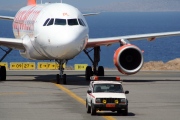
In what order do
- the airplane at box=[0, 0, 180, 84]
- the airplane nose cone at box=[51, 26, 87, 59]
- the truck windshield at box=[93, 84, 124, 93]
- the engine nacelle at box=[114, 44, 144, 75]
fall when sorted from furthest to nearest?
the engine nacelle at box=[114, 44, 144, 75]
the airplane at box=[0, 0, 180, 84]
the airplane nose cone at box=[51, 26, 87, 59]
the truck windshield at box=[93, 84, 124, 93]

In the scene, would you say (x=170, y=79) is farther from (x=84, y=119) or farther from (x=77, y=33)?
(x=84, y=119)

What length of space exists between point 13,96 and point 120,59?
9.87 metres

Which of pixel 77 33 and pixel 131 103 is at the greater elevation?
pixel 77 33

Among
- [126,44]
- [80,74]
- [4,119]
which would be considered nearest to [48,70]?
[80,74]

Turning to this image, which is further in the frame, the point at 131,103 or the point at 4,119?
the point at 131,103

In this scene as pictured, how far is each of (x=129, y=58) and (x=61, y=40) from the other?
19.6ft

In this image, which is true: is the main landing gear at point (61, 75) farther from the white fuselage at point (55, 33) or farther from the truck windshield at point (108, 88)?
the truck windshield at point (108, 88)

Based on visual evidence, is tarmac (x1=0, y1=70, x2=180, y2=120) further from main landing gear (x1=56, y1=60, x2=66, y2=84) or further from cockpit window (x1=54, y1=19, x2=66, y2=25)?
cockpit window (x1=54, y1=19, x2=66, y2=25)

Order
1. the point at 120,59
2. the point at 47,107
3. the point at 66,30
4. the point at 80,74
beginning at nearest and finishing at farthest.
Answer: the point at 47,107
the point at 66,30
the point at 120,59
the point at 80,74

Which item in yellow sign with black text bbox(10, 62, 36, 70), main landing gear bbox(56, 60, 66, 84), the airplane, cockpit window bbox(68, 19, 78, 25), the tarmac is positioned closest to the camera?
the tarmac

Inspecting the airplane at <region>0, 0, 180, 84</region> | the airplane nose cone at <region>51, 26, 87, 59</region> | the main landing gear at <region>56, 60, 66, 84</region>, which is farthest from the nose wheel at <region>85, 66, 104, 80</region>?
the airplane nose cone at <region>51, 26, 87, 59</region>

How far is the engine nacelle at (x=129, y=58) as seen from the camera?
4650 cm

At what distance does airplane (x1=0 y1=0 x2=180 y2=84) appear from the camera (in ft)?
141

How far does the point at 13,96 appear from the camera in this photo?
127ft
